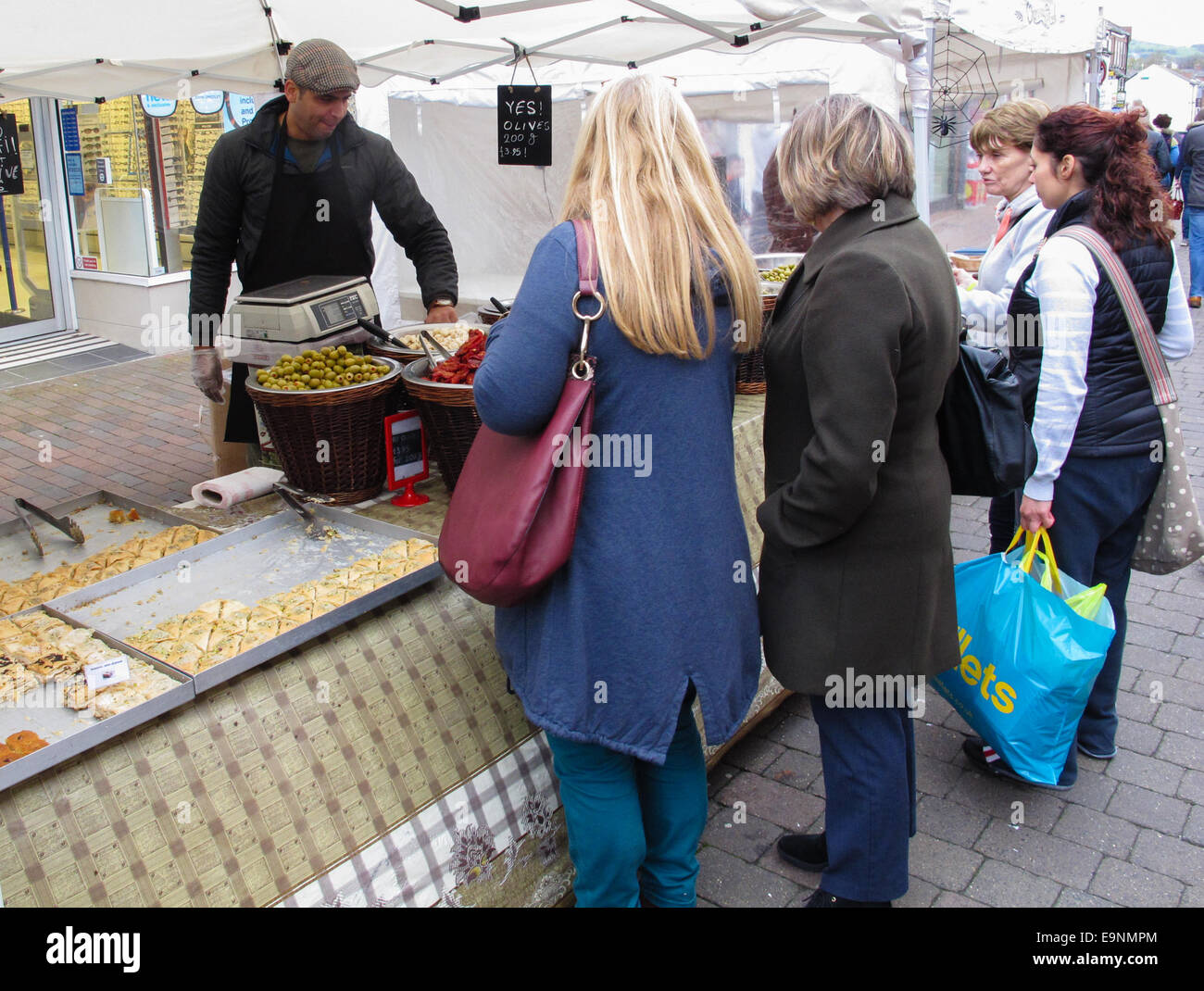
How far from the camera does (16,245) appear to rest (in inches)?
370

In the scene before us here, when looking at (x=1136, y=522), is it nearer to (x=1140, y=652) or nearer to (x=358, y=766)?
(x=1140, y=652)

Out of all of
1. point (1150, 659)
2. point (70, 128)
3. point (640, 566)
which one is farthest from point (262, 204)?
point (70, 128)

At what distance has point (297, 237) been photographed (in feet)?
12.6

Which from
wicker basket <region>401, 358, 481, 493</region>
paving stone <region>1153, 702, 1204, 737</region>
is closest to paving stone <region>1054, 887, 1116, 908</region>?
paving stone <region>1153, 702, 1204, 737</region>

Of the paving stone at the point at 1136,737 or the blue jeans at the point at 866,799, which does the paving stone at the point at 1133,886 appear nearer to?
the paving stone at the point at 1136,737

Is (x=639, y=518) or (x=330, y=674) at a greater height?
(x=639, y=518)

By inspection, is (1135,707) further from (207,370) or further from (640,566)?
(207,370)

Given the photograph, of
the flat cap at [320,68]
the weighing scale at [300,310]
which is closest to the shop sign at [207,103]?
the flat cap at [320,68]

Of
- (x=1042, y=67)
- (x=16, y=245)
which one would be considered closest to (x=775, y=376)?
(x=1042, y=67)

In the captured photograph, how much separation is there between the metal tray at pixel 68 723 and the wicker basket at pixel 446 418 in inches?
38.3

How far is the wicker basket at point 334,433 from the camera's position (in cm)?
267

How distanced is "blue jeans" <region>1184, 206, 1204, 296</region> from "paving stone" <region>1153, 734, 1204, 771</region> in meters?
8.20

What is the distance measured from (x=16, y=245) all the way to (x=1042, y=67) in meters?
9.33

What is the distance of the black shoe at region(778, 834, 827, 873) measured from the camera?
288 centimetres
